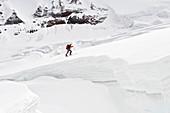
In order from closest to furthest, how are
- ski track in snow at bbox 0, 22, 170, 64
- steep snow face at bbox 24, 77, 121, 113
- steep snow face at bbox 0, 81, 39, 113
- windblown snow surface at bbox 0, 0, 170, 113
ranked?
1. steep snow face at bbox 0, 81, 39, 113
2. windblown snow surface at bbox 0, 0, 170, 113
3. steep snow face at bbox 24, 77, 121, 113
4. ski track in snow at bbox 0, 22, 170, 64

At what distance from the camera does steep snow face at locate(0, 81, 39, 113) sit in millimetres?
2236

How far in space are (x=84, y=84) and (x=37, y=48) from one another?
7.82 meters

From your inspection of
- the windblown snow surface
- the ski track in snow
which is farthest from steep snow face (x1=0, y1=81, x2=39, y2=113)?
the ski track in snow

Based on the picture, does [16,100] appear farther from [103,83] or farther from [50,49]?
[50,49]

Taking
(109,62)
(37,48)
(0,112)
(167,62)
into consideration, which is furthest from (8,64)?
(167,62)

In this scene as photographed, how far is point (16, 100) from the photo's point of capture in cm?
239

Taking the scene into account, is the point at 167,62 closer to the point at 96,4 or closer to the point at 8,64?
the point at 8,64

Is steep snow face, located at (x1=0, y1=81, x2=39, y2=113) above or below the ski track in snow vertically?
above

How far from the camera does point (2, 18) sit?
49.0 feet

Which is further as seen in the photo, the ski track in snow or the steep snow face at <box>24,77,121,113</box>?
the ski track in snow

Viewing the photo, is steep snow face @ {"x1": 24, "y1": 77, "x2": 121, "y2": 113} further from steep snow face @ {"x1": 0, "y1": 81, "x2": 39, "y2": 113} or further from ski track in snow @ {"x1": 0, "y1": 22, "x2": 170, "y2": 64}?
ski track in snow @ {"x1": 0, "y1": 22, "x2": 170, "y2": 64}

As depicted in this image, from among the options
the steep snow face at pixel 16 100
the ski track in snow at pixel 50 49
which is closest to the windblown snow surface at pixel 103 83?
the steep snow face at pixel 16 100

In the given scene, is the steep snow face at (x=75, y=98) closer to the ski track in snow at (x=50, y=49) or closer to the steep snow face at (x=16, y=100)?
the steep snow face at (x=16, y=100)

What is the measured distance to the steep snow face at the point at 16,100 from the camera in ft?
7.34
